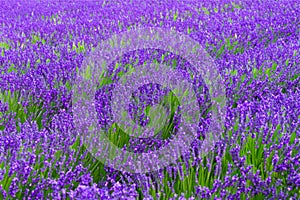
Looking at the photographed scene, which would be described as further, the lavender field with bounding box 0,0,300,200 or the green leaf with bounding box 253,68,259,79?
the green leaf with bounding box 253,68,259,79

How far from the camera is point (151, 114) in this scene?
2.60 m

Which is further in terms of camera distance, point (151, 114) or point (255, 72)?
point (255, 72)

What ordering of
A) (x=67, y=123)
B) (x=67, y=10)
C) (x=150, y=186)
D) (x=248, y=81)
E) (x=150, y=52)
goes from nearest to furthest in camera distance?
(x=150, y=186) < (x=67, y=123) < (x=248, y=81) < (x=150, y=52) < (x=67, y=10)

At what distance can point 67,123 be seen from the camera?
2465mm

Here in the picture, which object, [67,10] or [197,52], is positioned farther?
[67,10]

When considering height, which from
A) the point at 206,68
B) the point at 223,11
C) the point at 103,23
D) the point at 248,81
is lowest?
the point at 248,81

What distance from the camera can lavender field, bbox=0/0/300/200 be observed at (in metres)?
1.97

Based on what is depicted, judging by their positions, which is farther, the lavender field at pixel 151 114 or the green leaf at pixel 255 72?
the green leaf at pixel 255 72

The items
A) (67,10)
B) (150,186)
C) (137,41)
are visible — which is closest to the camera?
(150,186)

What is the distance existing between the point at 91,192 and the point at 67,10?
5.92 m

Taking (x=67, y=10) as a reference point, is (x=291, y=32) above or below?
below

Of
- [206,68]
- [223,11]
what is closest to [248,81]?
[206,68]

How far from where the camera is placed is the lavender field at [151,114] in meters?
1.97

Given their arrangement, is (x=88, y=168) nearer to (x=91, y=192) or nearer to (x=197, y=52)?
(x=91, y=192)
